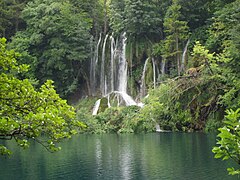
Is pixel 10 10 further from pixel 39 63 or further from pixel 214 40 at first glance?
pixel 214 40

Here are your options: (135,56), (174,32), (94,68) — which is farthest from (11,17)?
(174,32)

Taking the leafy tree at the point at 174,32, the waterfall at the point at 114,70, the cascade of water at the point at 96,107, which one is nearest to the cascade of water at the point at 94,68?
the waterfall at the point at 114,70

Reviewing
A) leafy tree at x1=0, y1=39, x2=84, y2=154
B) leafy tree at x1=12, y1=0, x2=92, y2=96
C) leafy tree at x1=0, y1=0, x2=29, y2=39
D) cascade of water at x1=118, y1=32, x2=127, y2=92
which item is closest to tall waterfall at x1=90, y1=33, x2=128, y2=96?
cascade of water at x1=118, y1=32, x2=127, y2=92

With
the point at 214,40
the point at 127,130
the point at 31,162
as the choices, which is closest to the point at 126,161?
the point at 31,162

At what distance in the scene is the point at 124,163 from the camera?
16391mm

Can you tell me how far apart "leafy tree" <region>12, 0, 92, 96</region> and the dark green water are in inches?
692

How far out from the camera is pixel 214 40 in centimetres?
3012

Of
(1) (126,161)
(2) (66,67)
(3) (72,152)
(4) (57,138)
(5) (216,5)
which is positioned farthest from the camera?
(2) (66,67)

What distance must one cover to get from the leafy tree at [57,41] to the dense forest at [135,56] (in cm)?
10

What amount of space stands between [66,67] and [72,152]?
20.8 metres

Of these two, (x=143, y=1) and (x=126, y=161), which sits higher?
(x=143, y=1)

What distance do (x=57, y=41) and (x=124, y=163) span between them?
24.6m

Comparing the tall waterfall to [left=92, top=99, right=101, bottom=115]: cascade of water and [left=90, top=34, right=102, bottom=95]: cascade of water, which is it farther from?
[left=92, top=99, right=101, bottom=115]: cascade of water

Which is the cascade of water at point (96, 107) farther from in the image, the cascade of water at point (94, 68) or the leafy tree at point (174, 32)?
the leafy tree at point (174, 32)
